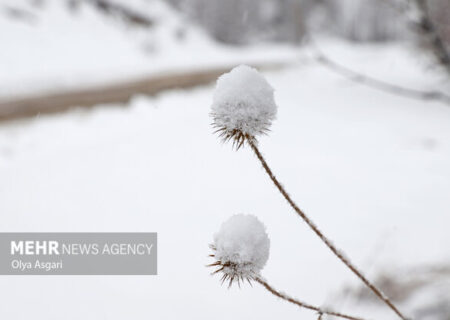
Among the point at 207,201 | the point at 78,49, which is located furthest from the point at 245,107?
the point at 78,49

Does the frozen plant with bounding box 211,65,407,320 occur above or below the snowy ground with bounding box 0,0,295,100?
below

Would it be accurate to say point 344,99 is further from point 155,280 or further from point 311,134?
point 155,280

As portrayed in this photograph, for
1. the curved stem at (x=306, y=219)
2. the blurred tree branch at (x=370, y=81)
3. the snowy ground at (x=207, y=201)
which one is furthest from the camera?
the snowy ground at (x=207, y=201)

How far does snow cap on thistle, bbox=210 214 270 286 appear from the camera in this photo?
0.94m

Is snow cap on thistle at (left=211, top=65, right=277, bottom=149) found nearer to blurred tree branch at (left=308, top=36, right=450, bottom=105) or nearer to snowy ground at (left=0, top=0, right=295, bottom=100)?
blurred tree branch at (left=308, top=36, right=450, bottom=105)

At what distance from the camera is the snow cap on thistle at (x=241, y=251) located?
94 centimetres

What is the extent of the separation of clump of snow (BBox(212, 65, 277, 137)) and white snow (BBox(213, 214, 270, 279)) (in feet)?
0.88

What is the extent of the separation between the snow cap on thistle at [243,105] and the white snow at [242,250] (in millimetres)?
246

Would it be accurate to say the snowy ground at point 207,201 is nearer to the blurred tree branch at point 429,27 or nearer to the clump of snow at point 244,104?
the blurred tree branch at point 429,27

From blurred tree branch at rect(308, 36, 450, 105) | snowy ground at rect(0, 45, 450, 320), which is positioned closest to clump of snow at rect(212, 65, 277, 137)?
blurred tree branch at rect(308, 36, 450, 105)

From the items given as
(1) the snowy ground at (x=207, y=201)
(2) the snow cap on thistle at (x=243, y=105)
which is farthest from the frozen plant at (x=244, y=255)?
(1) the snowy ground at (x=207, y=201)

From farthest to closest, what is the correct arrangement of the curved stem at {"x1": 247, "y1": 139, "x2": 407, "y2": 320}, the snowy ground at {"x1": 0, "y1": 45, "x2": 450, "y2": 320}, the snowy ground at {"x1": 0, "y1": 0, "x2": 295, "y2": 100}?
the snowy ground at {"x1": 0, "y1": 0, "x2": 295, "y2": 100}
the snowy ground at {"x1": 0, "y1": 45, "x2": 450, "y2": 320}
the curved stem at {"x1": 247, "y1": 139, "x2": 407, "y2": 320}

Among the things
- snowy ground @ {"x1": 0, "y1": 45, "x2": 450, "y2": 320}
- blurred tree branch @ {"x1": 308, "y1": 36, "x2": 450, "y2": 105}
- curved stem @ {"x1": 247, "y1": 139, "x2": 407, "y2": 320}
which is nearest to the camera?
curved stem @ {"x1": 247, "y1": 139, "x2": 407, "y2": 320}

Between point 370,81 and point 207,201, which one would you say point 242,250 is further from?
point 207,201
